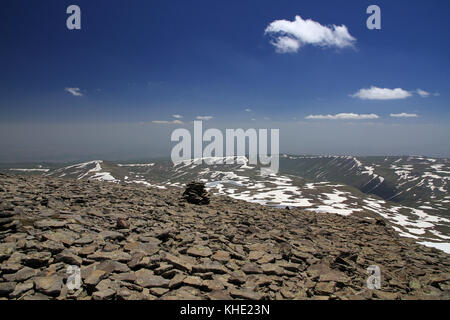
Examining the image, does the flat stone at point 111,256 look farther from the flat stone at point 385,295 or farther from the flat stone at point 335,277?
the flat stone at point 385,295

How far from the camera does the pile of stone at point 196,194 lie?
2628 centimetres

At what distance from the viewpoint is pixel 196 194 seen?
26.9 m

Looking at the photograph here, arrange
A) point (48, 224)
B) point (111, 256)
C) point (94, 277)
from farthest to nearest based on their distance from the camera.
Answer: point (48, 224) → point (111, 256) → point (94, 277)

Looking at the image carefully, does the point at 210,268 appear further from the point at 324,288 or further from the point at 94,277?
the point at 324,288

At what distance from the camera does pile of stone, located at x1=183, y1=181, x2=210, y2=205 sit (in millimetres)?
26281

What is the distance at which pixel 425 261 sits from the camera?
16.1 meters

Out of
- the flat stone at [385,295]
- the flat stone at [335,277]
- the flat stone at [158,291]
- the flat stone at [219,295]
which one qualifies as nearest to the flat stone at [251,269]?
the flat stone at [219,295]

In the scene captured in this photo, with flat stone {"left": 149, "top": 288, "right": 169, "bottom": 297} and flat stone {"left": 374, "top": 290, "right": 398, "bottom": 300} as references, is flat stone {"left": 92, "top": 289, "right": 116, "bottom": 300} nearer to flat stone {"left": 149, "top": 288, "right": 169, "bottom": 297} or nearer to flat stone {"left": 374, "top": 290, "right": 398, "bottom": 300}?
flat stone {"left": 149, "top": 288, "right": 169, "bottom": 297}

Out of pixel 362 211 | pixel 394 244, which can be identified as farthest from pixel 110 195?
pixel 362 211

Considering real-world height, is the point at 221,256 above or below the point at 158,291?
below

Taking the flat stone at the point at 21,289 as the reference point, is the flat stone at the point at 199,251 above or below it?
below

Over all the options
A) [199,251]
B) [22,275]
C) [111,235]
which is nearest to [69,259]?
[22,275]

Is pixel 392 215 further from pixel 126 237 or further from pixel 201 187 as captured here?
pixel 126 237
